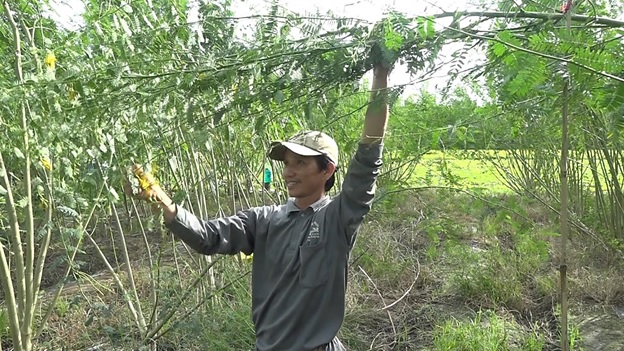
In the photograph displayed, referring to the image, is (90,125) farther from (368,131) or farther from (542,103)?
(542,103)

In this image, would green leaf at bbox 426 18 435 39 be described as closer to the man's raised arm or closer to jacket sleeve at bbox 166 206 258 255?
the man's raised arm

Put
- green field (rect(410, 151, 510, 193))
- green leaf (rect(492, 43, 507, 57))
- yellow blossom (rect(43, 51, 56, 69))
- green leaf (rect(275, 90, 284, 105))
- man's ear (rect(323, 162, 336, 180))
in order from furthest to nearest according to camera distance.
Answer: green field (rect(410, 151, 510, 193)) → yellow blossom (rect(43, 51, 56, 69)) → man's ear (rect(323, 162, 336, 180)) → green leaf (rect(275, 90, 284, 105)) → green leaf (rect(492, 43, 507, 57))

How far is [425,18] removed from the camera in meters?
1.25

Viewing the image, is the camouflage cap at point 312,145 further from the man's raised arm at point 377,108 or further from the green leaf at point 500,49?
the green leaf at point 500,49

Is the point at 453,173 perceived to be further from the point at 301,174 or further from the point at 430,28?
the point at 430,28

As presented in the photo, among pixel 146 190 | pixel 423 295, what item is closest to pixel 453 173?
pixel 146 190

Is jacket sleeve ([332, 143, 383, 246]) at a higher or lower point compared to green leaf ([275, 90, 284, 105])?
lower

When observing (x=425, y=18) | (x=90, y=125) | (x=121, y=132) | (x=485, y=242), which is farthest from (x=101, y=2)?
(x=485, y=242)

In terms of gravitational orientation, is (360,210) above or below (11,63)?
below

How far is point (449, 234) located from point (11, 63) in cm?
190

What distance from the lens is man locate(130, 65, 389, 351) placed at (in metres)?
1.77

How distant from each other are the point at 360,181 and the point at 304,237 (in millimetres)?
278

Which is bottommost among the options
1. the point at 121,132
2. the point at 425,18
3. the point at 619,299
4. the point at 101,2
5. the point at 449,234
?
the point at 619,299

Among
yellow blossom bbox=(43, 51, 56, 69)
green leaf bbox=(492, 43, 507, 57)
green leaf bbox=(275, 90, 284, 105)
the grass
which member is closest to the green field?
the grass
